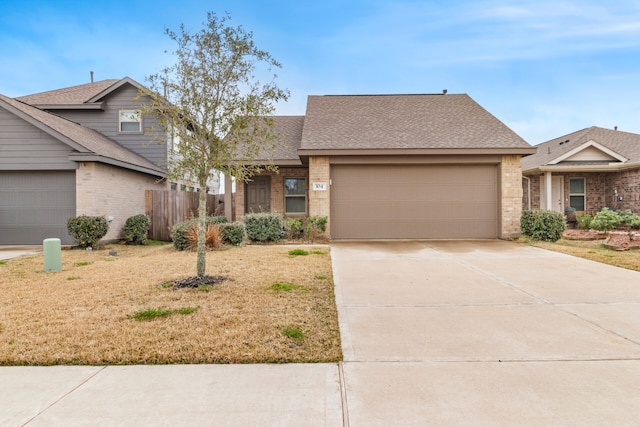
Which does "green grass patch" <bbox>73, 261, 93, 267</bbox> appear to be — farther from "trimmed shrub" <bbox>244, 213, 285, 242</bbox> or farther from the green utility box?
"trimmed shrub" <bbox>244, 213, 285, 242</bbox>

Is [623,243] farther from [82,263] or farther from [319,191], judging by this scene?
[82,263]

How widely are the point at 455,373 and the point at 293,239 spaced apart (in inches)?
376

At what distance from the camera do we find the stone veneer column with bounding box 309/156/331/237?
12.4 m

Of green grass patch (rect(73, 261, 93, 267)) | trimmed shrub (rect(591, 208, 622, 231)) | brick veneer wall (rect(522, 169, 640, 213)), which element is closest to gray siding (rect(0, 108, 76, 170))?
green grass patch (rect(73, 261, 93, 267))

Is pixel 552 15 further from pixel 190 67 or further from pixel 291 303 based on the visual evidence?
pixel 291 303

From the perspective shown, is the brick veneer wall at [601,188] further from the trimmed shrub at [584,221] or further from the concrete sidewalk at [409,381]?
the concrete sidewalk at [409,381]

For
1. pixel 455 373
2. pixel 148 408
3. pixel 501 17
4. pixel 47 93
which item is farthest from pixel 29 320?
pixel 47 93

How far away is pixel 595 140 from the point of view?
55.6 feet

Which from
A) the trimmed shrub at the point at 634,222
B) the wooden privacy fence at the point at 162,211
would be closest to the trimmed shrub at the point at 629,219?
the trimmed shrub at the point at 634,222

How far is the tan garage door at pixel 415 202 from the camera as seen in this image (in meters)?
12.6

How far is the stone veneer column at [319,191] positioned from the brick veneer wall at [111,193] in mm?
6701

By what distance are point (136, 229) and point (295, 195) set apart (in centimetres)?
589

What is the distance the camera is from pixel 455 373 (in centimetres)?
304

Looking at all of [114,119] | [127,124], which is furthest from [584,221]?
[114,119]
